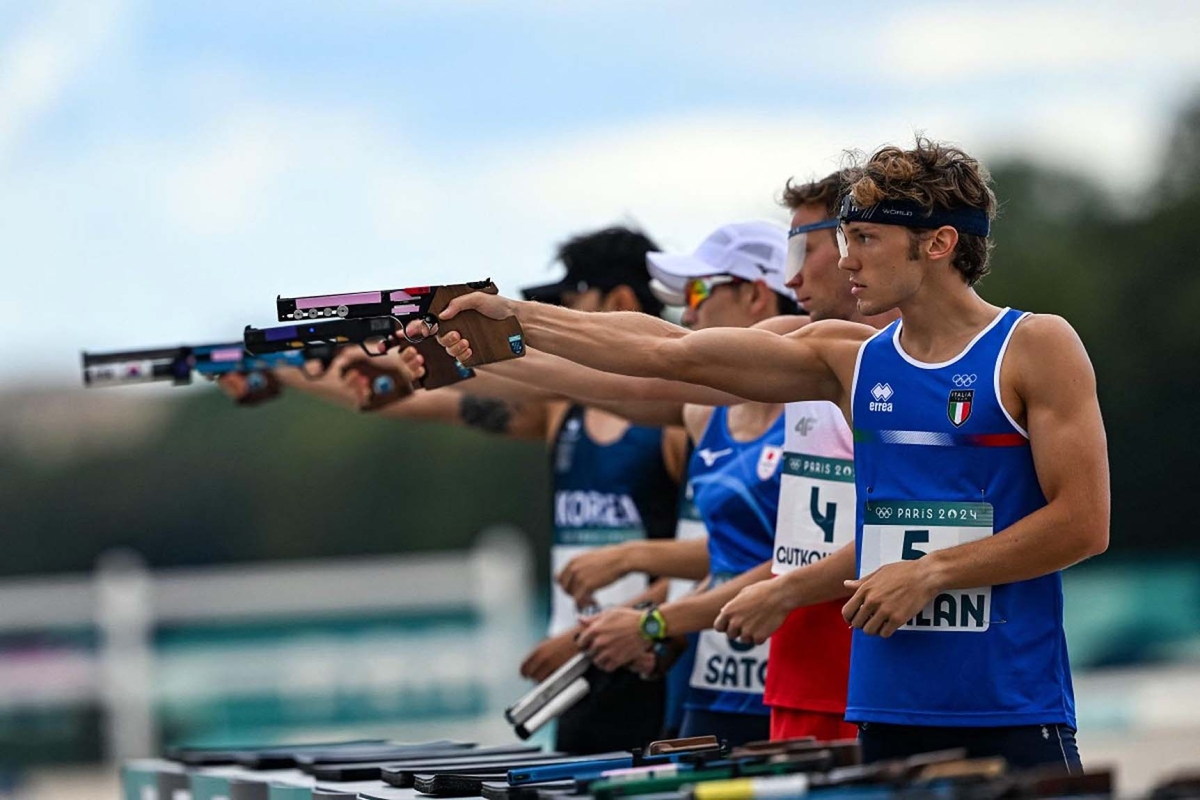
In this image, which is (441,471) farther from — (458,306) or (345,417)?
(458,306)

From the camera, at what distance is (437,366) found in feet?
17.3

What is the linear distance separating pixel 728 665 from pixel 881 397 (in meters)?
1.75

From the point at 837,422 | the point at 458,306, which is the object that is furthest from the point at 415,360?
the point at 837,422

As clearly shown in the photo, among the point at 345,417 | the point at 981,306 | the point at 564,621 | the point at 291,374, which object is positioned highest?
the point at 345,417

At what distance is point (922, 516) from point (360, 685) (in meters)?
13.0

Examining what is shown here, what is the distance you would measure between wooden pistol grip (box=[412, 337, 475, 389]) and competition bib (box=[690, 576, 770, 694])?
3.90 ft

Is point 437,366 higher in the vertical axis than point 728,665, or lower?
higher

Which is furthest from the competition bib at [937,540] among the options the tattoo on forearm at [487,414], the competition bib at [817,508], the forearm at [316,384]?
the forearm at [316,384]

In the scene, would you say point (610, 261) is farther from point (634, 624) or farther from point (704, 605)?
point (704, 605)

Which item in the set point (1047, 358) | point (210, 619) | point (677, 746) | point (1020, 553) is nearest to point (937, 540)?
point (1020, 553)

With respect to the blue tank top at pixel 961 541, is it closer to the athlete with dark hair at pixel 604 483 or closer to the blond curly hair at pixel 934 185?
the blond curly hair at pixel 934 185

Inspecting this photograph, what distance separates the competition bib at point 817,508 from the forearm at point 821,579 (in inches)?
9.0

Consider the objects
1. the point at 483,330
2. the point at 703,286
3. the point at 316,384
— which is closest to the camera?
the point at 483,330

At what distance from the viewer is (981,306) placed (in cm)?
454
